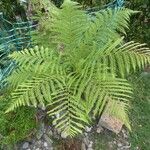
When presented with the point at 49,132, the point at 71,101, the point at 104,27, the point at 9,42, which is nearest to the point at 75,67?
the point at 71,101

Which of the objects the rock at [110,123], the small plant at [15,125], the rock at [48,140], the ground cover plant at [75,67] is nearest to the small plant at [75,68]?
the ground cover plant at [75,67]

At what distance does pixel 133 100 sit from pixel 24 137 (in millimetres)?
1412

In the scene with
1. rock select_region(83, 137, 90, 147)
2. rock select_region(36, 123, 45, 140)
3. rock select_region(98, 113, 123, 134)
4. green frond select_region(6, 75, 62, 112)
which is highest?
green frond select_region(6, 75, 62, 112)

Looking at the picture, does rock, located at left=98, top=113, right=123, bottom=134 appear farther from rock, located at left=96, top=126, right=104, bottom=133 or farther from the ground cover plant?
the ground cover plant

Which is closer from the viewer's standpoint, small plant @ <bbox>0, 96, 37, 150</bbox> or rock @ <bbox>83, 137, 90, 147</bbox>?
small plant @ <bbox>0, 96, 37, 150</bbox>

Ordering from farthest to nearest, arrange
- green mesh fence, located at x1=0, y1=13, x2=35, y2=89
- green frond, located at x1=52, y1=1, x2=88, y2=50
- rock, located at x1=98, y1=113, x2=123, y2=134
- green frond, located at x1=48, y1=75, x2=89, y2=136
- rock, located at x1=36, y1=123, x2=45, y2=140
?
1. rock, located at x1=98, y1=113, x2=123, y2=134
2. green mesh fence, located at x1=0, y1=13, x2=35, y2=89
3. rock, located at x1=36, y1=123, x2=45, y2=140
4. green frond, located at x1=52, y1=1, x2=88, y2=50
5. green frond, located at x1=48, y1=75, x2=89, y2=136

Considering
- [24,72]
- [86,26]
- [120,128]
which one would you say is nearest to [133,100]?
[120,128]

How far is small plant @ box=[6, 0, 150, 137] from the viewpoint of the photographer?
11.1 feet

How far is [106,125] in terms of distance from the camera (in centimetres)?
421

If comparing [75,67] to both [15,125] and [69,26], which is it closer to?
[69,26]

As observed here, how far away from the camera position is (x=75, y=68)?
11.8 ft

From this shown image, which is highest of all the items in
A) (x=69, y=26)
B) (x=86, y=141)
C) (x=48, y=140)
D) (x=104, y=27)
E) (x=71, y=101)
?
(x=69, y=26)

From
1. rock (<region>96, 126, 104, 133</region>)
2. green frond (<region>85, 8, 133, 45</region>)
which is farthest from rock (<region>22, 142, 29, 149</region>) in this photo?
green frond (<region>85, 8, 133, 45</region>)

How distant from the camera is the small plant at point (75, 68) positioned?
3.37 meters
